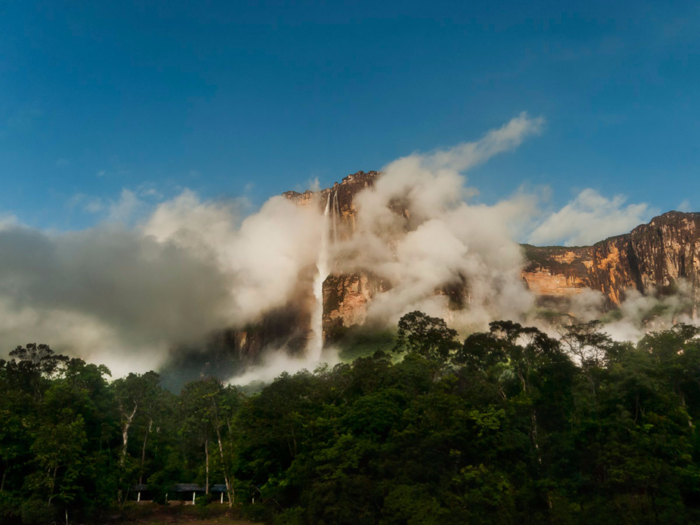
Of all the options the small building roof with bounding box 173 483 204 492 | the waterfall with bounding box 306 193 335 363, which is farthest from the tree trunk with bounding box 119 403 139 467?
the waterfall with bounding box 306 193 335 363

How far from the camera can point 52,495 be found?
32.8 metres

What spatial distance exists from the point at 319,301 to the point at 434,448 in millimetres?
121643

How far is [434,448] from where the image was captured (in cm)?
2820

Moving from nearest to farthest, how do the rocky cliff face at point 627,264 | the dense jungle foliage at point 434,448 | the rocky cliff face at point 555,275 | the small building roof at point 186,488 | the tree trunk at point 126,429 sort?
1. the dense jungle foliage at point 434,448
2. the tree trunk at point 126,429
3. the small building roof at point 186,488
4. the rocky cliff face at point 555,275
5. the rocky cliff face at point 627,264

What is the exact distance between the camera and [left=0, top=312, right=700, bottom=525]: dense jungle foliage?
26.7m

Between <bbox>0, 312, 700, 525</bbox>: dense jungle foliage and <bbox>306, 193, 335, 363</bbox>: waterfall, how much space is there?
92.7 m

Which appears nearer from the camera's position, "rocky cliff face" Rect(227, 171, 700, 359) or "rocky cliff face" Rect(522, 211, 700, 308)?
"rocky cliff face" Rect(227, 171, 700, 359)

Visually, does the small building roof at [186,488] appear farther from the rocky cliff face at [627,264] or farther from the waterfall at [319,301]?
the rocky cliff face at [627,264]

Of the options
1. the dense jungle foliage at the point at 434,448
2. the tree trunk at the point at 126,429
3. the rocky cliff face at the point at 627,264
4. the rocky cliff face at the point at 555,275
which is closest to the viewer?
the dense jungle foliage at the point at 434,448

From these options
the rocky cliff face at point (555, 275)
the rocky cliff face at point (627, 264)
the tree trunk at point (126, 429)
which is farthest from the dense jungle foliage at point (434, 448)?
the rocky cliff face at point (627, 264)

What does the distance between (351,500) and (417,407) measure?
7359 mm

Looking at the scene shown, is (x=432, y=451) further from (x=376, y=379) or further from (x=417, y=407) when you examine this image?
(x=376, y=379)

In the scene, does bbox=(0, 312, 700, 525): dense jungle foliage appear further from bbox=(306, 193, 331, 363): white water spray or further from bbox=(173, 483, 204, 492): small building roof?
bbox=(306, 193, 331, 363): white water spray

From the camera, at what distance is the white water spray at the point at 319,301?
139 meters
